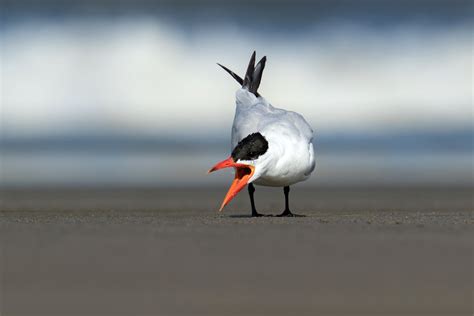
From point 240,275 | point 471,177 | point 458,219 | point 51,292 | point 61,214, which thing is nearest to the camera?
point 51,292

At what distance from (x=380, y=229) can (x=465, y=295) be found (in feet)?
9.67

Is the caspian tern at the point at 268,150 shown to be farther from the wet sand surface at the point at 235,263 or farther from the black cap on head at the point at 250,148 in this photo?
the wet sand surface at the point at 235,263

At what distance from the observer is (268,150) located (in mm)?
8938

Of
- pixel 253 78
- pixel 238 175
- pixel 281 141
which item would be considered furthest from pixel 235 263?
pixel 253 78

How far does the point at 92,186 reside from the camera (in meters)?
14.1

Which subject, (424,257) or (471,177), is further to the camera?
(471,177)

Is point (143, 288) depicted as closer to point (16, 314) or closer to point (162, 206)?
point (16, 314)

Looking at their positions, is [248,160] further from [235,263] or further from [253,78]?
[235,263]

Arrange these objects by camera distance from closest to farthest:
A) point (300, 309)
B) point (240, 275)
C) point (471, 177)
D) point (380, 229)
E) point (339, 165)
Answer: point (300, 309) → point (240, 275) → point (380, 229) → point (471, 177) → point (339, 165)

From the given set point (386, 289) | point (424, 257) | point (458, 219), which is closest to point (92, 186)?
point (458, 219)

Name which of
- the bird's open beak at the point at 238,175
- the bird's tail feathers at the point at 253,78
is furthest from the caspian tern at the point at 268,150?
the bird's tail feathers at the point at 253,78

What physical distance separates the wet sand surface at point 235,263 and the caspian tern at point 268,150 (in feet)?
1.07

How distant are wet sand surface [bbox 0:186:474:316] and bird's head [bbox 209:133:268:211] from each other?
1.01ft

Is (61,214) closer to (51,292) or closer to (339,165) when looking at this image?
(51,292)
